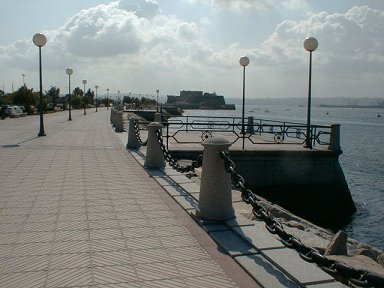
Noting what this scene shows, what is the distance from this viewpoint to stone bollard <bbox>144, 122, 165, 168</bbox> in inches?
418

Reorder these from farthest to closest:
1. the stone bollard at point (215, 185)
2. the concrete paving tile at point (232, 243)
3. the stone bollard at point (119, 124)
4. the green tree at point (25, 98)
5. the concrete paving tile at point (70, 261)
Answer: the green tree at point (25, 98) → the stone bollard at point (119, 124) → the stone bollard at point (215, 185) → the concrete paving tile at point (232, 243) → the concrete paving tile at point (70, 261)

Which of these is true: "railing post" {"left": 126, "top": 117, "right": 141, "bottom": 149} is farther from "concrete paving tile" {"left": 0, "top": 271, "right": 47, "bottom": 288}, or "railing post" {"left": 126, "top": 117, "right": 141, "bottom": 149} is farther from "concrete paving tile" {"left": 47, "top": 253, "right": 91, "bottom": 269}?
"concrete paving tile" {"left": 0, "top": 271, "right": 47, "bottom": 288}

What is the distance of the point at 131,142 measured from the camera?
1538 cm

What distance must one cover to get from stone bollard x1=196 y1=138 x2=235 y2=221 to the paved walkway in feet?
1.22

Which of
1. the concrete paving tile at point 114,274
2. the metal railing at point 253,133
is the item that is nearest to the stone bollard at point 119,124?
the metal railing at point 253,133

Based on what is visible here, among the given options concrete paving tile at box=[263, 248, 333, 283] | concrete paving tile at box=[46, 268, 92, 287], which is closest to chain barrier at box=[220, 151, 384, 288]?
concrete paving tile at box=[263, 248, 333, 283]

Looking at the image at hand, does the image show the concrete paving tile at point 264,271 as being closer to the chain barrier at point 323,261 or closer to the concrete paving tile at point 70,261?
the chain barrier at point 323,261

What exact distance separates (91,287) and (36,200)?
3792 millimetres

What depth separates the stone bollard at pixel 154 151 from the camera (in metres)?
10.6

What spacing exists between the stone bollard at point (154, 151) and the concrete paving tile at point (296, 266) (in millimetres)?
6245

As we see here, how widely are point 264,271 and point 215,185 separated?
177 cm

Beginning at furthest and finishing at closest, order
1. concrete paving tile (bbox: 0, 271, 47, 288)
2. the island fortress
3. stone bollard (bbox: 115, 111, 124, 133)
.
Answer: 1. the island fortress
2. stone bollard (bbox: 115, 111, 124, 133)
3. concrete paving tile (bbox: 0, 271, 47, 288)

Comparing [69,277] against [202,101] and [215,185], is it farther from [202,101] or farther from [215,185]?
[202,101]

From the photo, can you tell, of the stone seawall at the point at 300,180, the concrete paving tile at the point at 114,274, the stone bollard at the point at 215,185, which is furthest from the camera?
the stone seawall at the point at 300,180
